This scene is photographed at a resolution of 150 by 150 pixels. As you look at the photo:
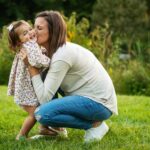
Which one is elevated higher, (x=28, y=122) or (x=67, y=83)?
(x=67, y=83)

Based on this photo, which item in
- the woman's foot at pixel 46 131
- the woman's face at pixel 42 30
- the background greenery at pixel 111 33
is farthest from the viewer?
the background greenery at pixel 111 33

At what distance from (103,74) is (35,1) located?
2813cm

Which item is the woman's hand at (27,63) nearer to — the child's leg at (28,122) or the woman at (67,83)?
the woman at (67,83)

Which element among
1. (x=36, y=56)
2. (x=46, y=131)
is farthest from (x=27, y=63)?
(x=46, y=131)

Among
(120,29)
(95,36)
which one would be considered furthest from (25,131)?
(120,29)

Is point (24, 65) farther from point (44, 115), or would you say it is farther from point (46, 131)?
point (46, 131)

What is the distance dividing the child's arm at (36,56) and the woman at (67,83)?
0.20ft

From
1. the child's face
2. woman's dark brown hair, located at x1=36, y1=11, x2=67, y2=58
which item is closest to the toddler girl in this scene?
the child's face

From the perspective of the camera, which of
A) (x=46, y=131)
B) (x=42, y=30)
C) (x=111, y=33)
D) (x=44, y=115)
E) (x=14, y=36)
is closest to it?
(x=44, y=115)

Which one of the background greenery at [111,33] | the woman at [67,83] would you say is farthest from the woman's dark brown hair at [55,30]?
the background greenery at [111,33]

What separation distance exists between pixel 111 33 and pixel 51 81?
32.0ft

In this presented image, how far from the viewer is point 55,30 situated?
210 inches

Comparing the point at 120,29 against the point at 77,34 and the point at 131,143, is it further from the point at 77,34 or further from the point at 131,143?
the point at 131,143

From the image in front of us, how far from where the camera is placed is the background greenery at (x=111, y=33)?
12383mm
